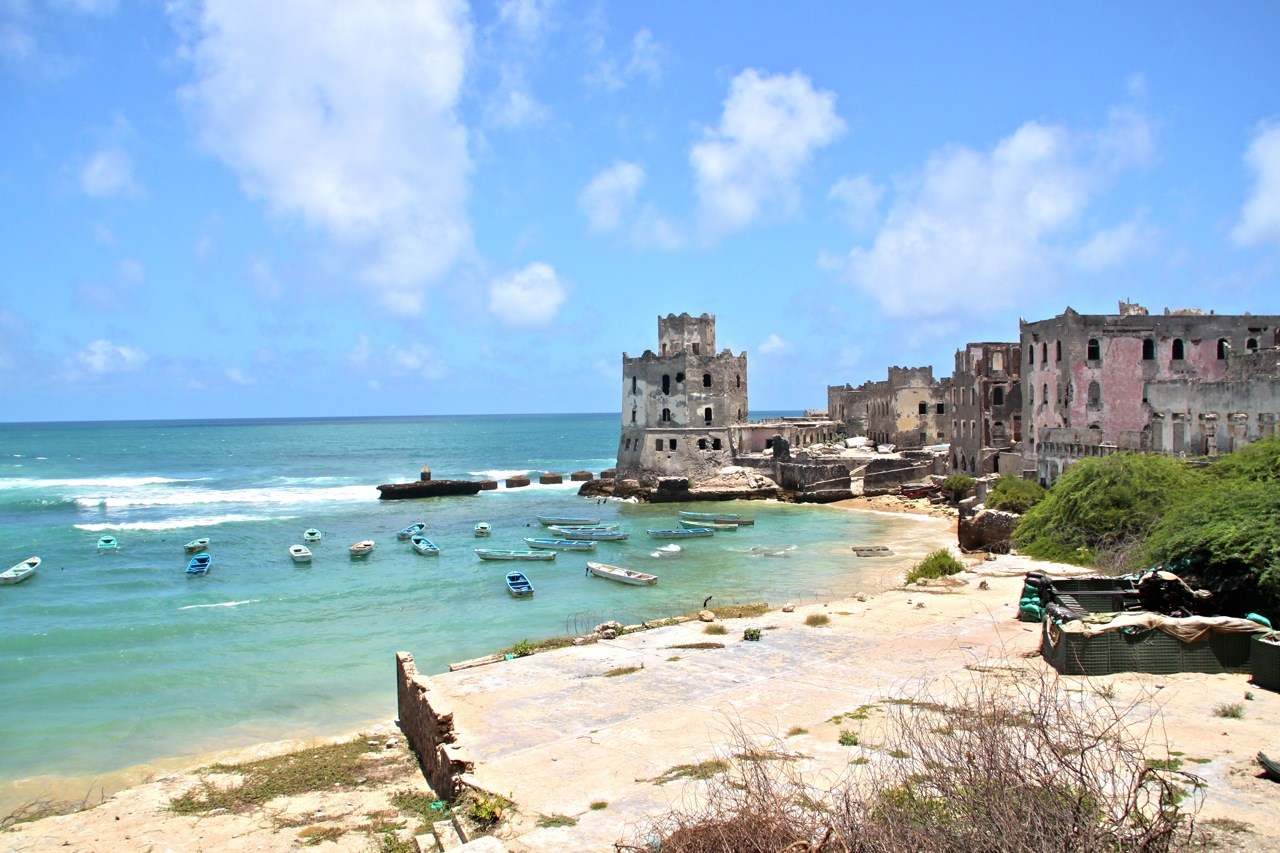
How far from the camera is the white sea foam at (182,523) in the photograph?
49719 mm

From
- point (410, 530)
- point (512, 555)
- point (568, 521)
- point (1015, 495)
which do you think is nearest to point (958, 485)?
point (1015, 495)

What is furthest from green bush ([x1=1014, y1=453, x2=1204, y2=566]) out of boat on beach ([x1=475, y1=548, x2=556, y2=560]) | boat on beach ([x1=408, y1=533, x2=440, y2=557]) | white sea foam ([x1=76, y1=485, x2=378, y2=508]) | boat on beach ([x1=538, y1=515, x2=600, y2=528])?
white sea foam ([x1=76, y1=485, x2=378, y2=508])

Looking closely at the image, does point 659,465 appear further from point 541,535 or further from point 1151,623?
point 1151,623

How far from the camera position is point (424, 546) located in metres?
41.3

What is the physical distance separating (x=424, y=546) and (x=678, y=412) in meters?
29.8

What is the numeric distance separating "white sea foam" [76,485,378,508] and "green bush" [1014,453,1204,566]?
50.6 meters

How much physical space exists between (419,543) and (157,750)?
25037 millimetres

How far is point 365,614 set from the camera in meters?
28.6

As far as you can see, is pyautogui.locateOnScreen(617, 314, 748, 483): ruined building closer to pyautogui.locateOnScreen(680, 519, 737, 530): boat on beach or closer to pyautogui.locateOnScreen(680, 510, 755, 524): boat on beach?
pyautogui.locateOnScreen(680, 510, 755, 524): boat on beach

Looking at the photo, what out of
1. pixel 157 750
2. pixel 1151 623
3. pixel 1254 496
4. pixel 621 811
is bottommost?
pixel 157 750

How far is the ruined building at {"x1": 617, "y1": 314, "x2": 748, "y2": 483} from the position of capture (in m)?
66.3

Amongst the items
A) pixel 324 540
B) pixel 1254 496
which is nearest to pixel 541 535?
pixel 324 540

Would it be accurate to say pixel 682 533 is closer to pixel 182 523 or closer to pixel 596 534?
pixel 596 534

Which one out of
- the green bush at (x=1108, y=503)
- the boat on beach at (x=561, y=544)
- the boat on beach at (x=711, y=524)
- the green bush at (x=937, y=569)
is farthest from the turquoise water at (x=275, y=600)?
the green bush at (x=1108, y=503)
